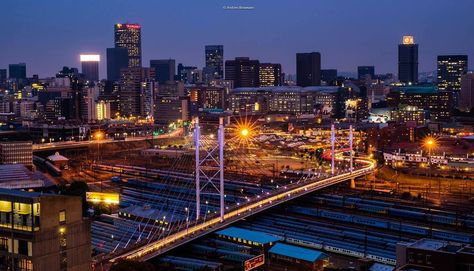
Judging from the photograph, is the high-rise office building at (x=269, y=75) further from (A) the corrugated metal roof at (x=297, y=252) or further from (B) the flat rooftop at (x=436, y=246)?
(B) the flat rooftop at (x=436, y=246)

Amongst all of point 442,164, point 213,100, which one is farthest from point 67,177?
point 213,100

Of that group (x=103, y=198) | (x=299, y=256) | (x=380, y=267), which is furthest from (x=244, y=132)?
(x=380, y=267)

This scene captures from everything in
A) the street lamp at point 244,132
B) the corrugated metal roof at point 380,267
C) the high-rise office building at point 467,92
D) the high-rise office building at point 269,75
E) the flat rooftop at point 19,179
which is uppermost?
the high-rise office building at point 269,75

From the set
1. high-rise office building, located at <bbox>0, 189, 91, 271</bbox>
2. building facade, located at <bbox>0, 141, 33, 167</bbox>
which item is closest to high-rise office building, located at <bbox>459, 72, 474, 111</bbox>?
building facade, located at <bbox>0, 141, 33, 167</bbox>

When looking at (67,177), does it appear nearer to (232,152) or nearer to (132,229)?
(232,152)

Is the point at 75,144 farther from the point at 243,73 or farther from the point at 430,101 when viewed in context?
the point at 243,73

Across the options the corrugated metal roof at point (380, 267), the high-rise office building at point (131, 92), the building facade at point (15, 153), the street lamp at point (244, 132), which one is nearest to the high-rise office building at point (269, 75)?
the high-rise office building at point (131, 92)
